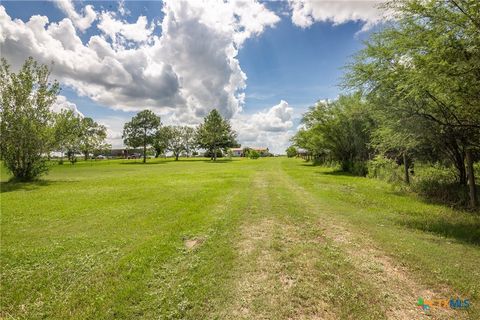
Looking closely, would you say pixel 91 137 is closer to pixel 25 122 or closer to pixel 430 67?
pixel 25 122

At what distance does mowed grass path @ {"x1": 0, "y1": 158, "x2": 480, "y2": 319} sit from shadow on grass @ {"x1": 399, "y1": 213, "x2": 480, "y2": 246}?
4 centimetres

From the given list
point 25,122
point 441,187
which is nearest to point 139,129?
point 25,122

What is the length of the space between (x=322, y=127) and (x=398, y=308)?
2696 centimetres

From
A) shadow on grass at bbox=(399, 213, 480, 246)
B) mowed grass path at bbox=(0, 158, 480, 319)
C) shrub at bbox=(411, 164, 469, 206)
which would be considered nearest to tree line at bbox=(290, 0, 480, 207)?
shrub at bbox=(411, 164, 469, 206)

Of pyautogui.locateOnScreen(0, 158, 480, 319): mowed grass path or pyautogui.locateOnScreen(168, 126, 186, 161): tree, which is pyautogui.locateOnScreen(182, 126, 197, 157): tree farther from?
pyautogui.locateOnScreen(0, 158, 480, 319): mowed grass path

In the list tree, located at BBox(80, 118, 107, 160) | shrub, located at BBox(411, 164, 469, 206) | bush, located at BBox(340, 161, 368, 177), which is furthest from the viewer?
tree, located at BBox(80, 118, 107, 160)

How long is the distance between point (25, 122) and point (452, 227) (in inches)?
1014

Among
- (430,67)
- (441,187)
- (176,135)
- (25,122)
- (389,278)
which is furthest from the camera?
(176,135)

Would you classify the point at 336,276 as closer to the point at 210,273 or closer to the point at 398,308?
the point at 398,308

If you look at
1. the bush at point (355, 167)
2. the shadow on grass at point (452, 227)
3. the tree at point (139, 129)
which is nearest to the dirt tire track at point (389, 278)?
the shadow on grass at point (452, 227)

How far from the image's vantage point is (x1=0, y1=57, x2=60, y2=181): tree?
18.6 meters

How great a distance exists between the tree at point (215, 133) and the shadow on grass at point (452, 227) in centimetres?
6200

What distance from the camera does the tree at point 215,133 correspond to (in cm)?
6894

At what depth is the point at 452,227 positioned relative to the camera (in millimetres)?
8094
